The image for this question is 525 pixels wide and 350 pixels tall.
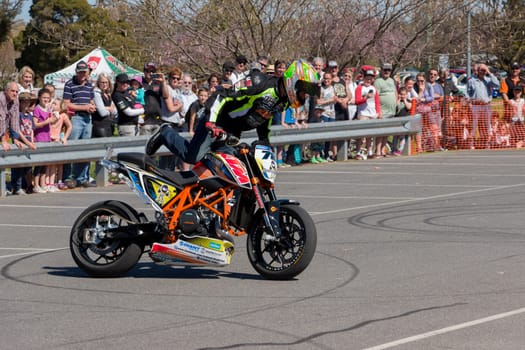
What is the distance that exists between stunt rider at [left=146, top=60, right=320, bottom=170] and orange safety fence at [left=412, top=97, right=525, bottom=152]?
14.8m

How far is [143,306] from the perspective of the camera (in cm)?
798

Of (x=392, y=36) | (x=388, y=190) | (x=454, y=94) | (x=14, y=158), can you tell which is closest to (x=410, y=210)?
(x=388, y=190)

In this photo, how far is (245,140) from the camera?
1973cm

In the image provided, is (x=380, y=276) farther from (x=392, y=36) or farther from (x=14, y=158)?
(x=392, y=36)

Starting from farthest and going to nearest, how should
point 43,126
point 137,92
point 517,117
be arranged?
point 517,117
point 137,92
point 43,126

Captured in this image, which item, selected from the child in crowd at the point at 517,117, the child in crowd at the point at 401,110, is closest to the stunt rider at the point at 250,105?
the child in crowd at the point at 401,110

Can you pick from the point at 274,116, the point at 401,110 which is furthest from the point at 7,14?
the point at 274,116

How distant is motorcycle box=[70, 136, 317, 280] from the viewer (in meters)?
9.03

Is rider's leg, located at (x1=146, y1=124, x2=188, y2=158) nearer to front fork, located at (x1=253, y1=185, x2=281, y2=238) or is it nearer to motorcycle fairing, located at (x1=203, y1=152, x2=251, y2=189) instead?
motorcycle fairing, located at (x1=203, y1=152, x2=251, y2=189)

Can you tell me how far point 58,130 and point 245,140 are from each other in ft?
13.2

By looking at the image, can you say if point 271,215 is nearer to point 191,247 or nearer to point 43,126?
point 191,247

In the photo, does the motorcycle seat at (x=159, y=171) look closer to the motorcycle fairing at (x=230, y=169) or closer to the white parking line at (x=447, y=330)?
the motorcycle fairing at (x=230, y=169)

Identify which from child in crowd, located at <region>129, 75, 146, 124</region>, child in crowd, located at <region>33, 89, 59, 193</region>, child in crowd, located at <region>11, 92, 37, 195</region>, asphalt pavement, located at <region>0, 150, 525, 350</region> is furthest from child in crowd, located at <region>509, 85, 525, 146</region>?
child in crowd, located at <region>11, 92, 37, 195</region>

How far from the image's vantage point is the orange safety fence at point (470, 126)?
23984 mm
